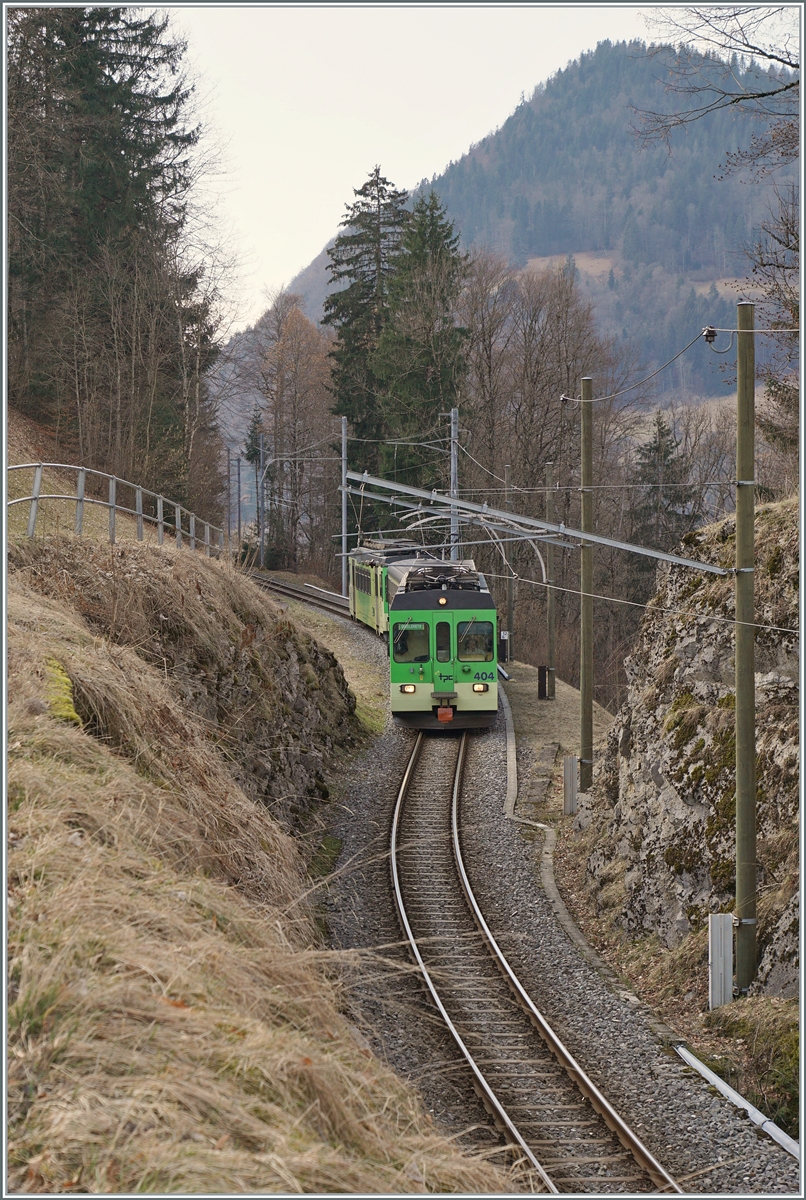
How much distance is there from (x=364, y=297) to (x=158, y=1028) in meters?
55.1

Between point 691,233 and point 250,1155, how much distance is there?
20933 cm

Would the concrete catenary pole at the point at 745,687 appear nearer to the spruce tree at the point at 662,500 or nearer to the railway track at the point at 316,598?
the railway track at the point at 316,598

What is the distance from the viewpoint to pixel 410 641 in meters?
23.3

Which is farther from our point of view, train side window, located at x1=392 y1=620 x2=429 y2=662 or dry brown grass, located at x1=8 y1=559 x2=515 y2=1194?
train side window, located at x1=392 y1=620 x2=429 y2=662

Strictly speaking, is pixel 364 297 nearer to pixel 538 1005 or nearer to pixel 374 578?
pixel 374 578

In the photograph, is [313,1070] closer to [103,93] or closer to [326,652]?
[326,652]

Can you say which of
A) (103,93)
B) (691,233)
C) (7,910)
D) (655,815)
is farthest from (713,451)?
(691,233)

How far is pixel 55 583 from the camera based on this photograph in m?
13.4

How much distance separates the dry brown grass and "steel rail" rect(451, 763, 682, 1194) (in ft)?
9.78

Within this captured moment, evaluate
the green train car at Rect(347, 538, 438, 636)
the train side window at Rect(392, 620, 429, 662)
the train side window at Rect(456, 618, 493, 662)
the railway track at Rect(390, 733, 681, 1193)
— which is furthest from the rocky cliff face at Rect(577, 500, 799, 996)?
the green train car at Rect(347, 538, 438, 636)

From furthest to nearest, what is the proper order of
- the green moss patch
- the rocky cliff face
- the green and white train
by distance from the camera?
the green and white train, the rocky cliff face, the green moss patch

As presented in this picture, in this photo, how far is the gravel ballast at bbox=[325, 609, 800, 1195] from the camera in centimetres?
807

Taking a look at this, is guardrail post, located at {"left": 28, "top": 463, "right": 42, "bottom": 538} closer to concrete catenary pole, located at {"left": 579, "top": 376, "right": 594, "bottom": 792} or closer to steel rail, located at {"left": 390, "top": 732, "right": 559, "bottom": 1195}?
steel rail, located at {"left": 390, "top": 732, "right": 559, "bottom": 1195}

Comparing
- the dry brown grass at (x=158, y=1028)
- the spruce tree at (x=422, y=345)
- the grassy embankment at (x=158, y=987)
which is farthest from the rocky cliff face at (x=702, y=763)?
the spruce tree at (x=422, y=345)
